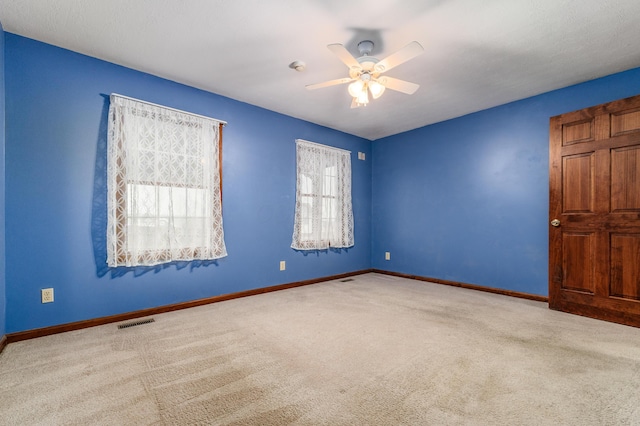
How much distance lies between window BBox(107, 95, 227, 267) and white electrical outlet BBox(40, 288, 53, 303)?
471 mm

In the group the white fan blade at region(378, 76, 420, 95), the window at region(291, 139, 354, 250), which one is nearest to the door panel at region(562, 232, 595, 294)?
the white fan blade at region(378, 76, 420, 95)

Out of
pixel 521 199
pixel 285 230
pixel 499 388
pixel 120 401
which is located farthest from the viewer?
pixel 285 230

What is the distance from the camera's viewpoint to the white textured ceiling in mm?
2053

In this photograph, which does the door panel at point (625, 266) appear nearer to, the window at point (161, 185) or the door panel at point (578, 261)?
the door panel at point (578, 261)

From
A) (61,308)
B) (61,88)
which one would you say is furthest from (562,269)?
(61,88)

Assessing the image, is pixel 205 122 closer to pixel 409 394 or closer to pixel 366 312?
pixel 366 312

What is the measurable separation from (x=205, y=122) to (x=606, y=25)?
3.74 metres

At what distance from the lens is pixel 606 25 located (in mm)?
2219

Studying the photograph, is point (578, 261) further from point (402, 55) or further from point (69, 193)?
point (69, 193)

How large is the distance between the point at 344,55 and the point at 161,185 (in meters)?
2.22

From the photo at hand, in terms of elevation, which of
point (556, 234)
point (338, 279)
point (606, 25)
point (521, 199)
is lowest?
point (338, 279)

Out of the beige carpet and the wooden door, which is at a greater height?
the wooden door

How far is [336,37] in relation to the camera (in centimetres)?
238

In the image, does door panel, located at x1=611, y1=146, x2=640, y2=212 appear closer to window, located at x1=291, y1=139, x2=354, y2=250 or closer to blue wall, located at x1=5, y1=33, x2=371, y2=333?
window, located at x1=291, y1=139, x2=354, y2=250
